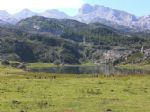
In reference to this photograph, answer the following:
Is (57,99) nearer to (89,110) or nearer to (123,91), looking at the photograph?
(89,110)

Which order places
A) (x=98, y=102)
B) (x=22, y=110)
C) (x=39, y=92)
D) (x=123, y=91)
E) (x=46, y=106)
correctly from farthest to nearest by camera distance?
(x=123, y=91), (x=39, y=92), (x=98, y=102), (x=46, y=106), (x=22, y=110)

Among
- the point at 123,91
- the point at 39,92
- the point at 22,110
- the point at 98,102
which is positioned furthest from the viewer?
the point at 123,91

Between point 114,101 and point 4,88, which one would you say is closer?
point 114,101

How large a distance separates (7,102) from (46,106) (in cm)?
548

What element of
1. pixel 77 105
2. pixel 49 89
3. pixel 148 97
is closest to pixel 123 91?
pixel 148 97

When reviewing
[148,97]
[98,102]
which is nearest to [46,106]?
[98,102]

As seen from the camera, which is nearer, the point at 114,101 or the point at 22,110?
the point at 22,110

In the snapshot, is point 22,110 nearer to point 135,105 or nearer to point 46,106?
point 46,106

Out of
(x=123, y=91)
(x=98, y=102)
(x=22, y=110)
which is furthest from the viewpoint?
(x=123, y=91)

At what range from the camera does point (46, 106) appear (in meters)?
45.1

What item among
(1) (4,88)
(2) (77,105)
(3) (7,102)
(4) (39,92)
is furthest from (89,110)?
(1) (4,88)

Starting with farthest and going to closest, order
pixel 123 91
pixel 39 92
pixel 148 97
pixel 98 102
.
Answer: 1. pixel 123 91
2. pixel 39 92
3. pixel 148 97
4. pixel 98 102

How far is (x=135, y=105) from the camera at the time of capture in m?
46.8

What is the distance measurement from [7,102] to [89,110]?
11.0 meters
